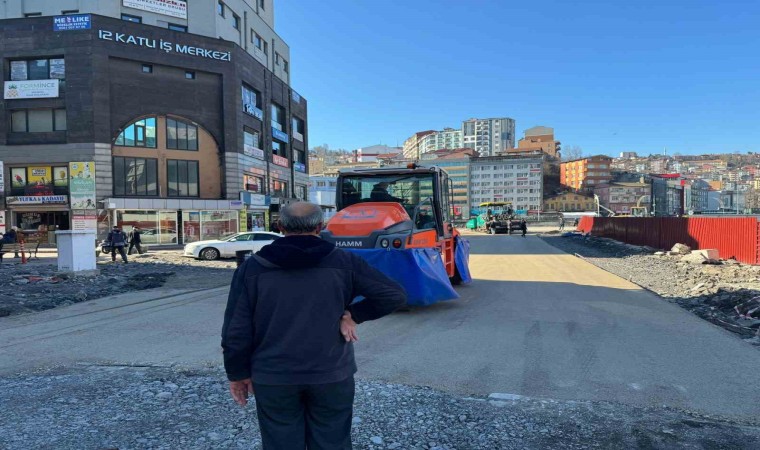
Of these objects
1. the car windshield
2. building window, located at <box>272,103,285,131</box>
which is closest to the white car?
the car windshield

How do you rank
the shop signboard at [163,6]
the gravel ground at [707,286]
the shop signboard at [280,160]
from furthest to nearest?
the shop signboard at [280,160] → the shop signboard at [163,6] → the gravel ground at [707,286]

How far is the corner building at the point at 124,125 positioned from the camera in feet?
107

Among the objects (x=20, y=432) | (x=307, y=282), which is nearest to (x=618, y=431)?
(x=307, y=282)

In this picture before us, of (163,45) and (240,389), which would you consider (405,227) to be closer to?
(240,389)

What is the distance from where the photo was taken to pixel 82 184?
32.0 meters

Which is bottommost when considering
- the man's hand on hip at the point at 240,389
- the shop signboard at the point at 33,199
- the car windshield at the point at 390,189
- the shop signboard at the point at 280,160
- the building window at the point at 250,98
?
the man's hand on hip at the point at 240,389

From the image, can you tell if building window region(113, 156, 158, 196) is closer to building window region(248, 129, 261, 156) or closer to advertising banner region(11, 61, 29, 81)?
building window region(248, 129, 261, 156)

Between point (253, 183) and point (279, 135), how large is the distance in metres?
8.03

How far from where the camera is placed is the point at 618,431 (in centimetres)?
370

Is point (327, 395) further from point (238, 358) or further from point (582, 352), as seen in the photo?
point (582, 352)

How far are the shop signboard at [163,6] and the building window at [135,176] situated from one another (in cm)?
1223

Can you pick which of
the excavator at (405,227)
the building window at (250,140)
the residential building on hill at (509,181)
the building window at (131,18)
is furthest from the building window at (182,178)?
the residential building on hill at (509,181)

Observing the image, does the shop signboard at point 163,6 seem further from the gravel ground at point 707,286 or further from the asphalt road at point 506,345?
the gravel ground at point 707,286

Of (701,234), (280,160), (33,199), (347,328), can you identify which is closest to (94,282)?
(347,328)
